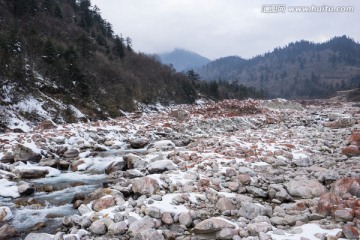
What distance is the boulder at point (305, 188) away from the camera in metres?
8.69

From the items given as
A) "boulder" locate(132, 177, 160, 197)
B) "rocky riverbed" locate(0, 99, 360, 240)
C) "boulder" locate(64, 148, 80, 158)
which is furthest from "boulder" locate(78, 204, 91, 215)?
"boulder" locate(64, 148, 80, 158)

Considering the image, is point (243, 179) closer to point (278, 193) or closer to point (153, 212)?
point (278, 193)

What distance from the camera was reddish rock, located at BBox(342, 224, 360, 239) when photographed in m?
5.89

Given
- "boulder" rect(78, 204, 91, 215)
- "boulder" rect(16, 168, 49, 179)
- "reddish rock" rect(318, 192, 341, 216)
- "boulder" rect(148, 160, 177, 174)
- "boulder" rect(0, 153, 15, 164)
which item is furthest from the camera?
"boulder" rect(0, 153, 15, 164)

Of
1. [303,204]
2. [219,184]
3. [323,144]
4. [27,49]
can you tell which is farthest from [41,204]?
[27,49]

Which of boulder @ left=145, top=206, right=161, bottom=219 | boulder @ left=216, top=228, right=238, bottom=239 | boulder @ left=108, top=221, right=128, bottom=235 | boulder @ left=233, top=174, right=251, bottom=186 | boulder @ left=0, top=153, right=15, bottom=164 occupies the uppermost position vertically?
boulder @ left=0, top=153, right=15, bottom=164

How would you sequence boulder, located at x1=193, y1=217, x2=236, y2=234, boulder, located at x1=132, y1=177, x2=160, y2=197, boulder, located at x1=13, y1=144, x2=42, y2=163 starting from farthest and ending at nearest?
boulder, located at x1=13, y1=144, x2=42, y2=163, boulder, located at x1=132, y1=177, x2=160, y2=197, boulder, located at x1=193, y1=217, x2=236, y2=234

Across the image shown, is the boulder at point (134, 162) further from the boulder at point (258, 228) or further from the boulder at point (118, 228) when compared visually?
the boulder at point (258, 228)

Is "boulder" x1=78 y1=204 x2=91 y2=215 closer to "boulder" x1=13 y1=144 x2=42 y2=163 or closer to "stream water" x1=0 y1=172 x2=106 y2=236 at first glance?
"stream water" x1=0 y1=172 x2=106 y2=236

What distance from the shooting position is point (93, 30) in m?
61.3

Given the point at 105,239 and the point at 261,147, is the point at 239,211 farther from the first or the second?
the point at 261,147

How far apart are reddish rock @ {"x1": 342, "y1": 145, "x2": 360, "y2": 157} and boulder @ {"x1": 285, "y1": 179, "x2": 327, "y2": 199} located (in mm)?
4946

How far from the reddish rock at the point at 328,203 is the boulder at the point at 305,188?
1.21 meters

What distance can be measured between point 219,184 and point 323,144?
8.69 metres
